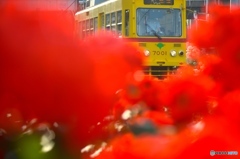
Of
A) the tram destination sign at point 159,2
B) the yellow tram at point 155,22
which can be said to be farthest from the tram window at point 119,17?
the tram destination sign at point 159,2

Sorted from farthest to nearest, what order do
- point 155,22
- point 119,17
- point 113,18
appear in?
point 155,22 < point 119,17 < point 113,18

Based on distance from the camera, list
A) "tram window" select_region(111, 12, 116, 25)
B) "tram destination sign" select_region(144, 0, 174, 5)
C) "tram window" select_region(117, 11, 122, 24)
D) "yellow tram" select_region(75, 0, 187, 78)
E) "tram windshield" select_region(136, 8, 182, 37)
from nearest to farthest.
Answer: "tram window" select_region(111, 12, 116, 25)
"tram window" select_region(117, 11, 122, 24)
"yellow tram" select_region(75, 0, 187, 78)
"tram windshield" select_region(136, 8, 182, 37)
"tram destination sign" select_region(144, 0, 174, 5)

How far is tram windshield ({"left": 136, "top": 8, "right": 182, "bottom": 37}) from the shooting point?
17047mm

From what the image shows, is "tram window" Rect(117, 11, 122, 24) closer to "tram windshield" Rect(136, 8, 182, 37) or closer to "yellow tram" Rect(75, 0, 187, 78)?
"yellow tram" Rect(75, 0, 187, 78)

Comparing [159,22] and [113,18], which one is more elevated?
[113,18]

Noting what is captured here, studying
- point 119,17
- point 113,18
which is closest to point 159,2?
point 119,17

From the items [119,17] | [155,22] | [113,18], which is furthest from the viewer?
[155,22]

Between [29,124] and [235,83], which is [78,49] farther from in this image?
[235,83]

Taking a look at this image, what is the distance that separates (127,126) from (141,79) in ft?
2.50

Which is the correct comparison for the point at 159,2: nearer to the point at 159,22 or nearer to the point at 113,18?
the point at 159,22

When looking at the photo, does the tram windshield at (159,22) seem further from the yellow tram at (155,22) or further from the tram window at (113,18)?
the tram window at (113,18)

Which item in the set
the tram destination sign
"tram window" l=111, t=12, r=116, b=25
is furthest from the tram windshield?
"tram window" l=111, t=12, r=116, b=25

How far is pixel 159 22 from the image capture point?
17266mm

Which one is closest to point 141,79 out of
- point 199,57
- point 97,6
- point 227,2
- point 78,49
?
point 199,57
